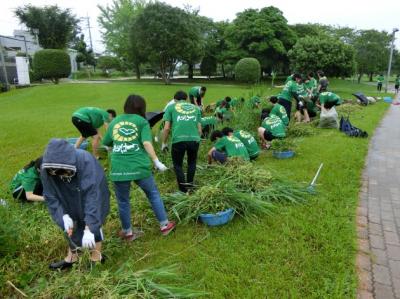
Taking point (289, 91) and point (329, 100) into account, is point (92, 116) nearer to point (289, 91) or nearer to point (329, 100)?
point (289, 91)

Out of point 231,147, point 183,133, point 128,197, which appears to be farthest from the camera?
point 231,147

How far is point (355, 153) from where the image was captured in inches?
248

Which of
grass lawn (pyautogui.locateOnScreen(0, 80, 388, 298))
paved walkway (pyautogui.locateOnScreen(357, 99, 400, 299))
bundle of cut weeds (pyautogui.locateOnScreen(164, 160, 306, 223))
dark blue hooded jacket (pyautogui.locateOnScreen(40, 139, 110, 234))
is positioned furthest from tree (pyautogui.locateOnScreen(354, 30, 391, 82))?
dark blue hooded jacket (pyautogui.locateOnScreen(40, 139, 110, 234))

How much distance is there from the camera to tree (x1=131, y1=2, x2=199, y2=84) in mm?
26172

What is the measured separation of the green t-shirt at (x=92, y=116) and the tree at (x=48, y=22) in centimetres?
3887

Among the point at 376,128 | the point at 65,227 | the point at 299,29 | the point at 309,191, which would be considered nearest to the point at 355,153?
the point at 309,191

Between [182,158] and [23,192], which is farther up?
[182,158]

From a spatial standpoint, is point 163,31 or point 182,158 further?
point 163,31

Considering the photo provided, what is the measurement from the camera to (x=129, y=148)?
3084 mm

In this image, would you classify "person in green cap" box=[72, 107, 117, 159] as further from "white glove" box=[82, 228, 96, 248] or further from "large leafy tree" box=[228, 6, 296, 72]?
"large leafy tree" box=[228, 6, 296, 72]

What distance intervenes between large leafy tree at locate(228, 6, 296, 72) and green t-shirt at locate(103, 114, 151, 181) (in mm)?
27792

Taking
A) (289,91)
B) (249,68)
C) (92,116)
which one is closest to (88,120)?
(92,116)

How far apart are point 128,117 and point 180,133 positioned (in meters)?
1.03

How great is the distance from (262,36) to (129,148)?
28.9 meters
